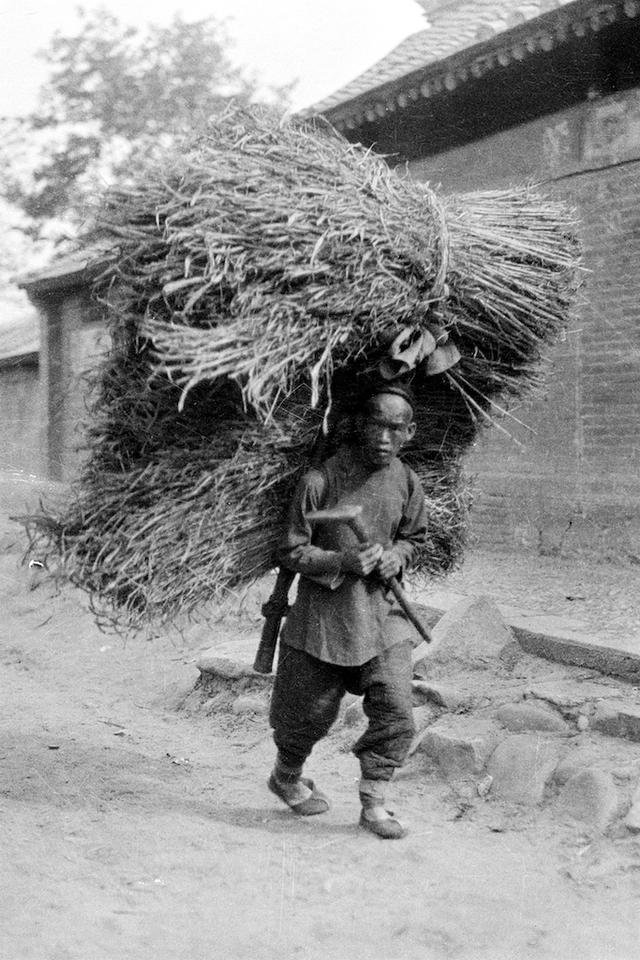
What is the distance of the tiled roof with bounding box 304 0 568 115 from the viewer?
11078mm

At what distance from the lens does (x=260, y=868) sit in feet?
10.7

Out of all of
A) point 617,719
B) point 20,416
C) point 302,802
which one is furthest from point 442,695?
point 20,416

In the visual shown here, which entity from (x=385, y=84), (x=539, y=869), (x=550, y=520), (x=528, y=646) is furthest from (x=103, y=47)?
(x=539, y=869)

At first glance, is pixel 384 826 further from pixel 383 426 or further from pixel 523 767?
pixel 383 426

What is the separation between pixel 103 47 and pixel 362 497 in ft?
92.1

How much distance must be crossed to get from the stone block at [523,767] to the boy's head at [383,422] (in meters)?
1.41

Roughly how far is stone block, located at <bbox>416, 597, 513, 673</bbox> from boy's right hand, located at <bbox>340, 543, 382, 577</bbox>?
5.55ft

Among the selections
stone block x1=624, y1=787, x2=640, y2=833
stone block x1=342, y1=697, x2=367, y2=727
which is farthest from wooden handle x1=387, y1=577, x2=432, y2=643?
stone block x1=342, y1=697, x2=367, y2=727

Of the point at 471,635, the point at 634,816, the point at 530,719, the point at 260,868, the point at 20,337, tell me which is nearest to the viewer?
the point at 260,868

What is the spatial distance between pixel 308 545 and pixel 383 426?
51 cm

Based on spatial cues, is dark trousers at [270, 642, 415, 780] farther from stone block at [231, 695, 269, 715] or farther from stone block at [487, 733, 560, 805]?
stone block at [231, 695, 269, 715]

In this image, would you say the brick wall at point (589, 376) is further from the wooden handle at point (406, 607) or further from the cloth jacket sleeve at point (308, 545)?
the cloth jacket sleeve at point (308, 545)

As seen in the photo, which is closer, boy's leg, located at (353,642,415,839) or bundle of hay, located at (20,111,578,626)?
bundle of hay, located at (20,111,578,626)

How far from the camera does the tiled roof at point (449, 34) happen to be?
→ 436 inches
